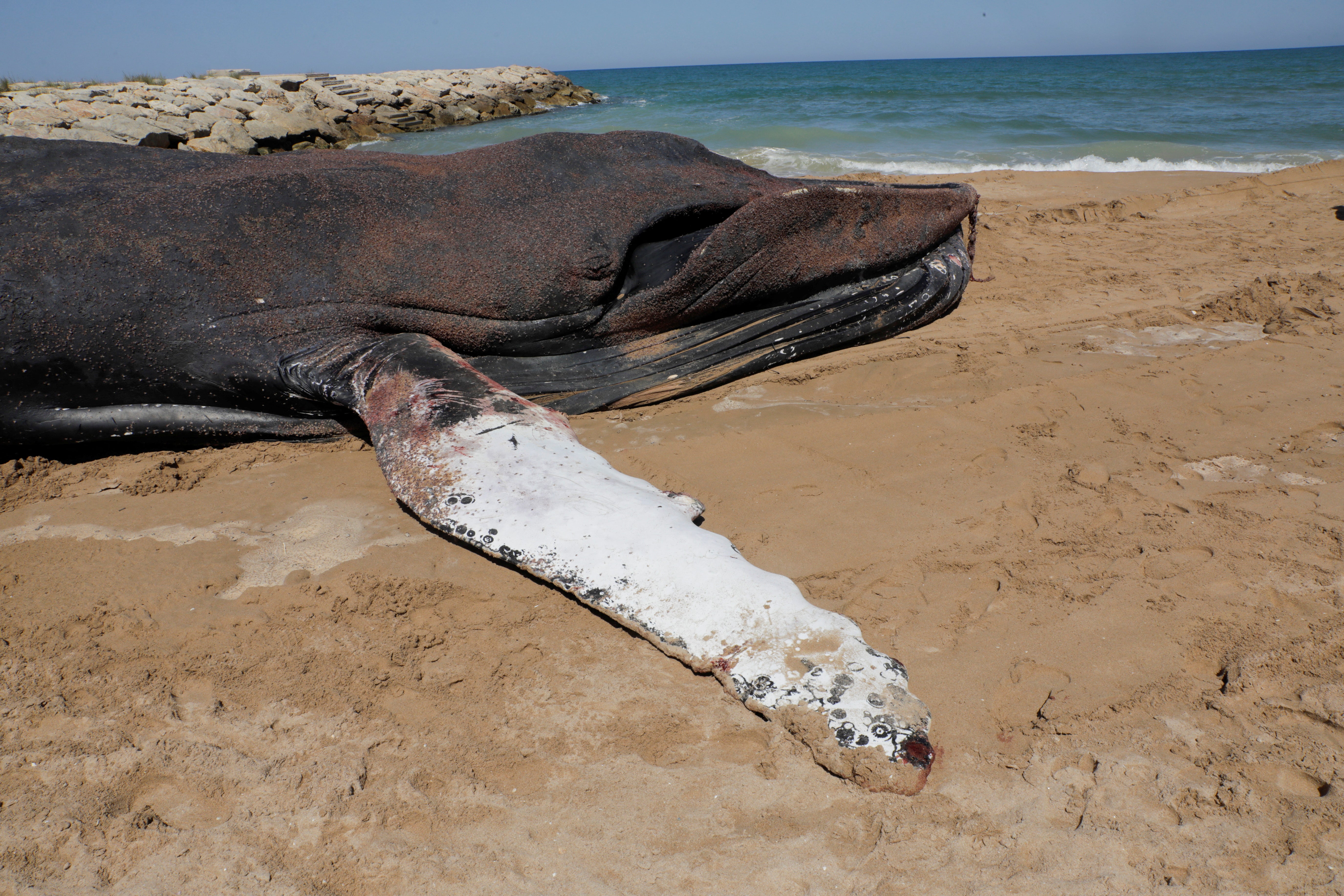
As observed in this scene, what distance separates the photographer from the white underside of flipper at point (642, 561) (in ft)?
5.47

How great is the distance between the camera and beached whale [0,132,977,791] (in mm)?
1964

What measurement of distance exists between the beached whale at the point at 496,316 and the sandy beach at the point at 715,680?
0.54 ft

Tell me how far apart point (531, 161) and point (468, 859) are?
2.91 metres

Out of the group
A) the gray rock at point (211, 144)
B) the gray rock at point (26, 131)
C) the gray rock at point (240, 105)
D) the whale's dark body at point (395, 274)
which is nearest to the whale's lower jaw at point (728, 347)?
the whale's dark body at point (395, 274)

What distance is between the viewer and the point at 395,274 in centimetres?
310

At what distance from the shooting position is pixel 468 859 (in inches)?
56.4

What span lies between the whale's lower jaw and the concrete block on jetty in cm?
543

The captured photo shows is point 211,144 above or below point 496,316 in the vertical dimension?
above

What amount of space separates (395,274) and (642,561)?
5.97 feet

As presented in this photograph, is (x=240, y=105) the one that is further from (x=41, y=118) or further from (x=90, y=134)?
(x=90, y=134)

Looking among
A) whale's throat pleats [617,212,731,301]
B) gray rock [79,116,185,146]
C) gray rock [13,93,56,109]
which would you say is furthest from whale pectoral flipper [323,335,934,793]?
gray rock [13,93,56,109]

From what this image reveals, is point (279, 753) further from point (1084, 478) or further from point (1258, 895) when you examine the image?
point (1084, 478)

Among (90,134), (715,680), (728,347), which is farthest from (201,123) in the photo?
(715,680)

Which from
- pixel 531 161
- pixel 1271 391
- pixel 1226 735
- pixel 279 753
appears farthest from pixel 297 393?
pixel 1271 391
